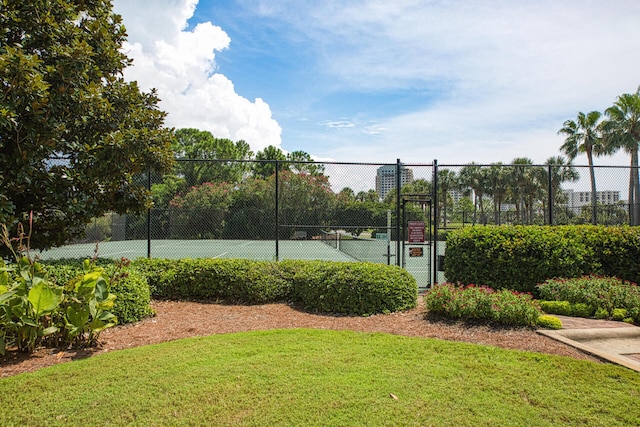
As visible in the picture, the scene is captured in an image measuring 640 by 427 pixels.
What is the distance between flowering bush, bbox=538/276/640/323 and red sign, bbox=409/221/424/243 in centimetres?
231

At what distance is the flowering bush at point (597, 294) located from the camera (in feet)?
18.3

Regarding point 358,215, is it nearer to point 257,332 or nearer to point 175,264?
point 175,264

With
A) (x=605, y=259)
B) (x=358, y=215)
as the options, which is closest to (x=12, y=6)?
(x=358, y=215)

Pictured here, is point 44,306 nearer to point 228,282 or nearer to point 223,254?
point 228,282

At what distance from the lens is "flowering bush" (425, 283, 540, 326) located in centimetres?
508

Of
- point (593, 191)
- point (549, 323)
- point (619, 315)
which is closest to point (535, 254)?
point (619, 315)

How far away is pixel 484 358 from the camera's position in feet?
13.1

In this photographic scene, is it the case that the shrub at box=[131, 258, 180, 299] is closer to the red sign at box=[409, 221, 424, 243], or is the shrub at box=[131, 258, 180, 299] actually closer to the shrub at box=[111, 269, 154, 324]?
the shrub at box=[111, 269, 154, 324]

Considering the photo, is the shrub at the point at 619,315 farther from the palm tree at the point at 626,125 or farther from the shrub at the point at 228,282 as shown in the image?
the palm tree at the point at 626,125

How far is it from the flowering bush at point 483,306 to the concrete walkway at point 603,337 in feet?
0.98

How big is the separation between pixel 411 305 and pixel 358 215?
200 inches

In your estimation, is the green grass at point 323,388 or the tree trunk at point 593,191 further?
the tree trunk at point 593,191

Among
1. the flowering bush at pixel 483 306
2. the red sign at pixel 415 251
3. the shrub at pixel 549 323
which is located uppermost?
the red sign at pixel 415 251

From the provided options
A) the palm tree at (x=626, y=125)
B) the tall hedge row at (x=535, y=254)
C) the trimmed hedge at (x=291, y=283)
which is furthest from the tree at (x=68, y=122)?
the palm tree at (x=626, y=125)
